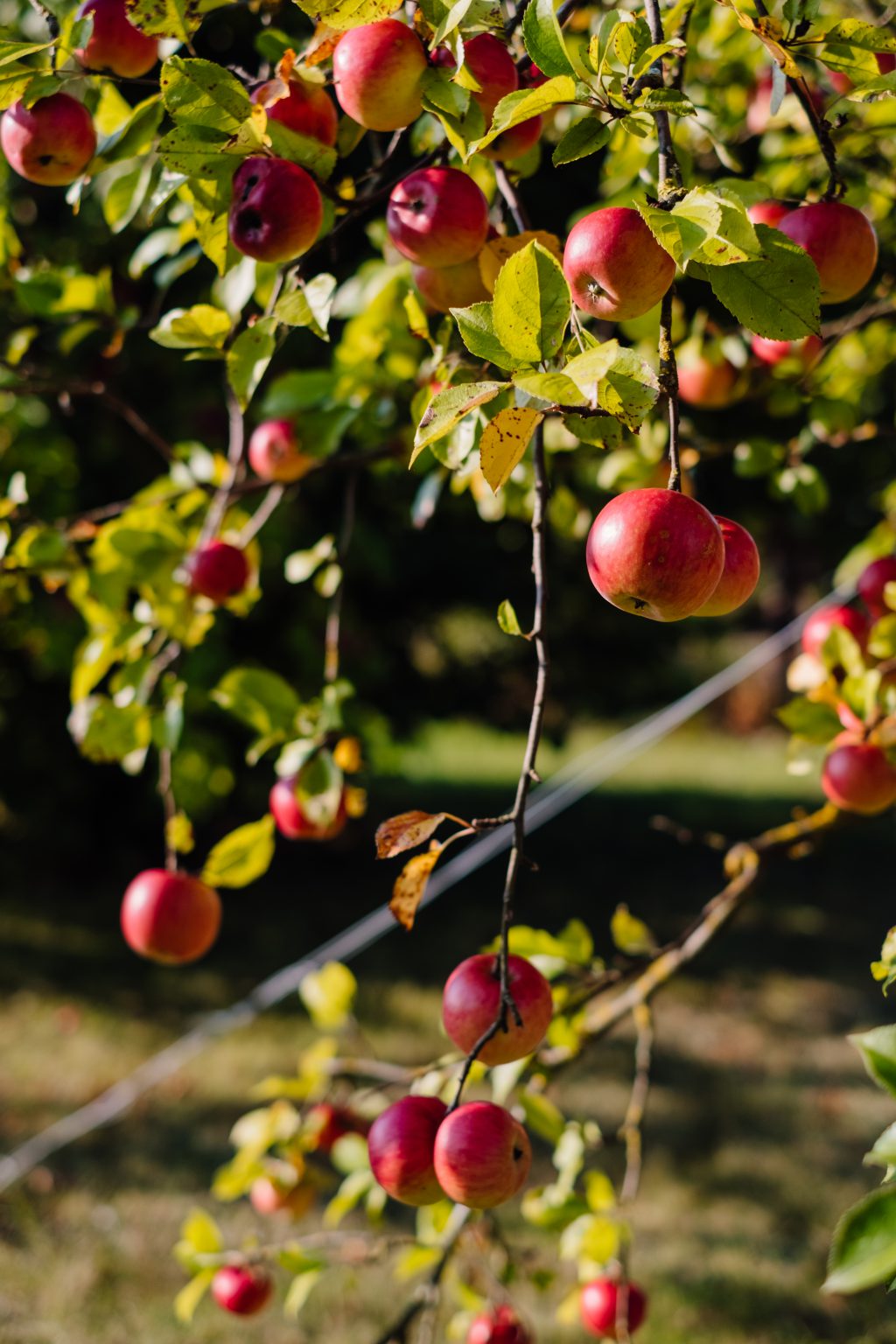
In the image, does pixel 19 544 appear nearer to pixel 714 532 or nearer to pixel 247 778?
pixel 714 532

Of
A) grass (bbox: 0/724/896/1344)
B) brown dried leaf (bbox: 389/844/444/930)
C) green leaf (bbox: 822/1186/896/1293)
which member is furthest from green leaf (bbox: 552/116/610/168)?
grass (bbox: 0/724/896/1344)

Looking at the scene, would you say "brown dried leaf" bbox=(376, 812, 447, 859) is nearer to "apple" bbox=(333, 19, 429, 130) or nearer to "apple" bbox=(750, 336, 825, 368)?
"apple" bbox=(333, 19, 429, 130)

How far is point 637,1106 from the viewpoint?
4.56ft

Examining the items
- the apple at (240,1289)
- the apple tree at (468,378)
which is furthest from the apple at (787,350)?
the apple at (240,1289)

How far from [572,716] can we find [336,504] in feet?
5.96

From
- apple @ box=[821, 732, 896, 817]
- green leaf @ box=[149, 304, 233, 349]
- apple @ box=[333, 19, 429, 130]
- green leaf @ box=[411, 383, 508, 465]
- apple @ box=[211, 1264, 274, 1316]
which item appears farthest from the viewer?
apple @ box=[211, 1264, 274, 1316]

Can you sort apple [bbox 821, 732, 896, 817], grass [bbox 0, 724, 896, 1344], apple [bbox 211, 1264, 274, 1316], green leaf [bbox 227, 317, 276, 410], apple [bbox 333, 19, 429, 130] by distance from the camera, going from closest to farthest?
apple [bbox 333, 19, 429, 130] → green leaf [bbox 227, 317, 276, 410] → apple [bbox 821, 732, 896, 817] → apple [bbox 211, 1264, 274, 1316] → grass [bbox 0, 724, 896, 1344]

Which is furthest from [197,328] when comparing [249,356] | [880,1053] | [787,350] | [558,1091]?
[558,1091]

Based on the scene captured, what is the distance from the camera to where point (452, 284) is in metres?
0.83

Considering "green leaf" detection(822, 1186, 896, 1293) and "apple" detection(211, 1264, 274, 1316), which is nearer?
"green leaf" detection(822, 1186, 896, 1293)

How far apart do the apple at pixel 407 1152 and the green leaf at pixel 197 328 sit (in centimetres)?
59

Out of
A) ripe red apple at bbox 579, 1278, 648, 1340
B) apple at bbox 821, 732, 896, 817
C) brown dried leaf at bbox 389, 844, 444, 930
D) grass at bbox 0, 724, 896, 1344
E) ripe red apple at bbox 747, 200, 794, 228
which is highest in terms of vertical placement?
ripe red apple at bbox 747, 200, 794, 228

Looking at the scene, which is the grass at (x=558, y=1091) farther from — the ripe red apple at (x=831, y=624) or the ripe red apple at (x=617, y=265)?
the ripe red apple at (x=617, y=265)

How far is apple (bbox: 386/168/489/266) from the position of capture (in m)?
0.72
